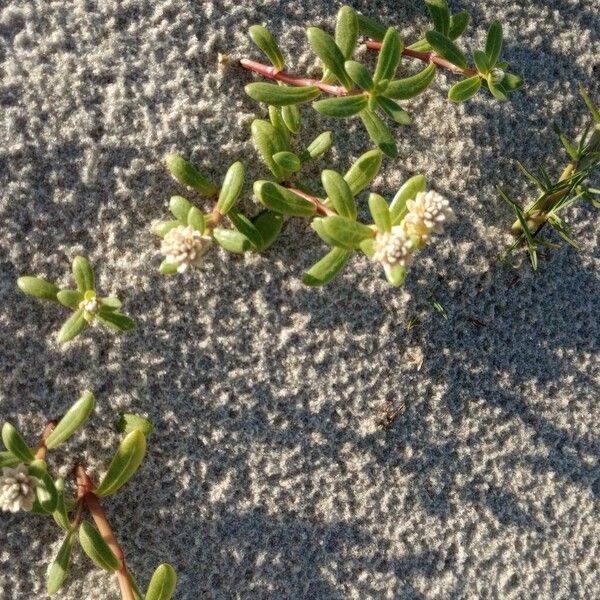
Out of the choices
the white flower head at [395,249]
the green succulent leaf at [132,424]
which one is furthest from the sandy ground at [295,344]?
the white flower head at [395,249]

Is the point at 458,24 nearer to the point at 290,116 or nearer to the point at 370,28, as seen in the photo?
the point at 370,28

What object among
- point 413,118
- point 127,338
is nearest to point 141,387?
point 127,338

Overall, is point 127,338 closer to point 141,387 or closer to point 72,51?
point 141,387

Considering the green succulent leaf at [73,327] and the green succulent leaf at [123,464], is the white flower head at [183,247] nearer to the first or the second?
the green succulent leaf at [73,327]

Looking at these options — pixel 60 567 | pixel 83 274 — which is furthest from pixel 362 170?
pixel 60 567

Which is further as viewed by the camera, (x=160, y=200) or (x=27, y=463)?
(x=160, y=200)

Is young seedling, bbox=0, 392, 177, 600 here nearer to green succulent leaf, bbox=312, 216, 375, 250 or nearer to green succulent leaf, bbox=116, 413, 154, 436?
green succulent leaf, bbox=116, 413, 154, 436

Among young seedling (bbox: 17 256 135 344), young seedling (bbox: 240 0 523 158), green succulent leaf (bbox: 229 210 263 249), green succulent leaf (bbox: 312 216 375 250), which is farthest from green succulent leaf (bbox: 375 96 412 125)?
young seedling (bbox: 17 256 135 344)
